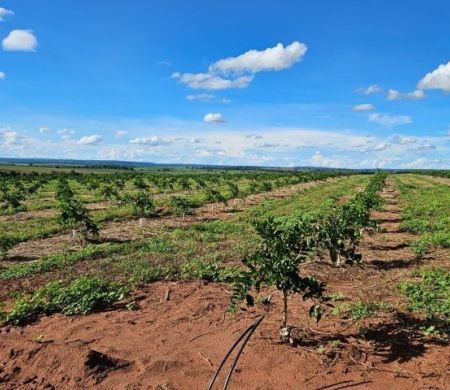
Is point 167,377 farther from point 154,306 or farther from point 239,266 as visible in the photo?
point 239,266

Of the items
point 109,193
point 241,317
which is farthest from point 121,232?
point 109,193

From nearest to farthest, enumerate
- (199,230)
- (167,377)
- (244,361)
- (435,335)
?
(167,377)
(244,361)
(435,335)
(199,230)

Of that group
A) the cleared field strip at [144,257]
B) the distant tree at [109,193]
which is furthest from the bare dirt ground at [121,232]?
the distant tree at [109,193]

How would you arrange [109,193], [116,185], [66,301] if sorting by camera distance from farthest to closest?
[116,185] < [109,193] < [66,301]

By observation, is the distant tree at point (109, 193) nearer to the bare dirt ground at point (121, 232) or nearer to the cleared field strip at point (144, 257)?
the bare dirt ground at point (121, 232)

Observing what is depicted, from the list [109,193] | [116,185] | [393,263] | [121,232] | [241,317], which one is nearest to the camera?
[241,317]

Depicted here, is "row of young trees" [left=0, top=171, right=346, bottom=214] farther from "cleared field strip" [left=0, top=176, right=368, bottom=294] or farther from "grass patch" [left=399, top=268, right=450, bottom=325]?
"grass patch" [left=399, top=268, right=450, bottom=325]

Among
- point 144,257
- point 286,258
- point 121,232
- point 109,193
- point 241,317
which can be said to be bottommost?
point 121,232

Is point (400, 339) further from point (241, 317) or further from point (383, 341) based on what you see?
point (241, 317)

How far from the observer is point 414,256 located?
13.6 metres

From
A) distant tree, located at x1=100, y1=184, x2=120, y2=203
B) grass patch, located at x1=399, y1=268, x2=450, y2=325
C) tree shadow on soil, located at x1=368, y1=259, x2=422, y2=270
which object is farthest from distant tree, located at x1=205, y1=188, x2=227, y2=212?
grass patch, located at x1=399, y1=268, x2=450, y2=325

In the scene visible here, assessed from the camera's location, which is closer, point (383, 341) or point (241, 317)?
point (383, 341)

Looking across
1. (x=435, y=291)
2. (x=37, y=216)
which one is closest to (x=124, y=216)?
(x=37, y=216)

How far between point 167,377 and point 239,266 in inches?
234
